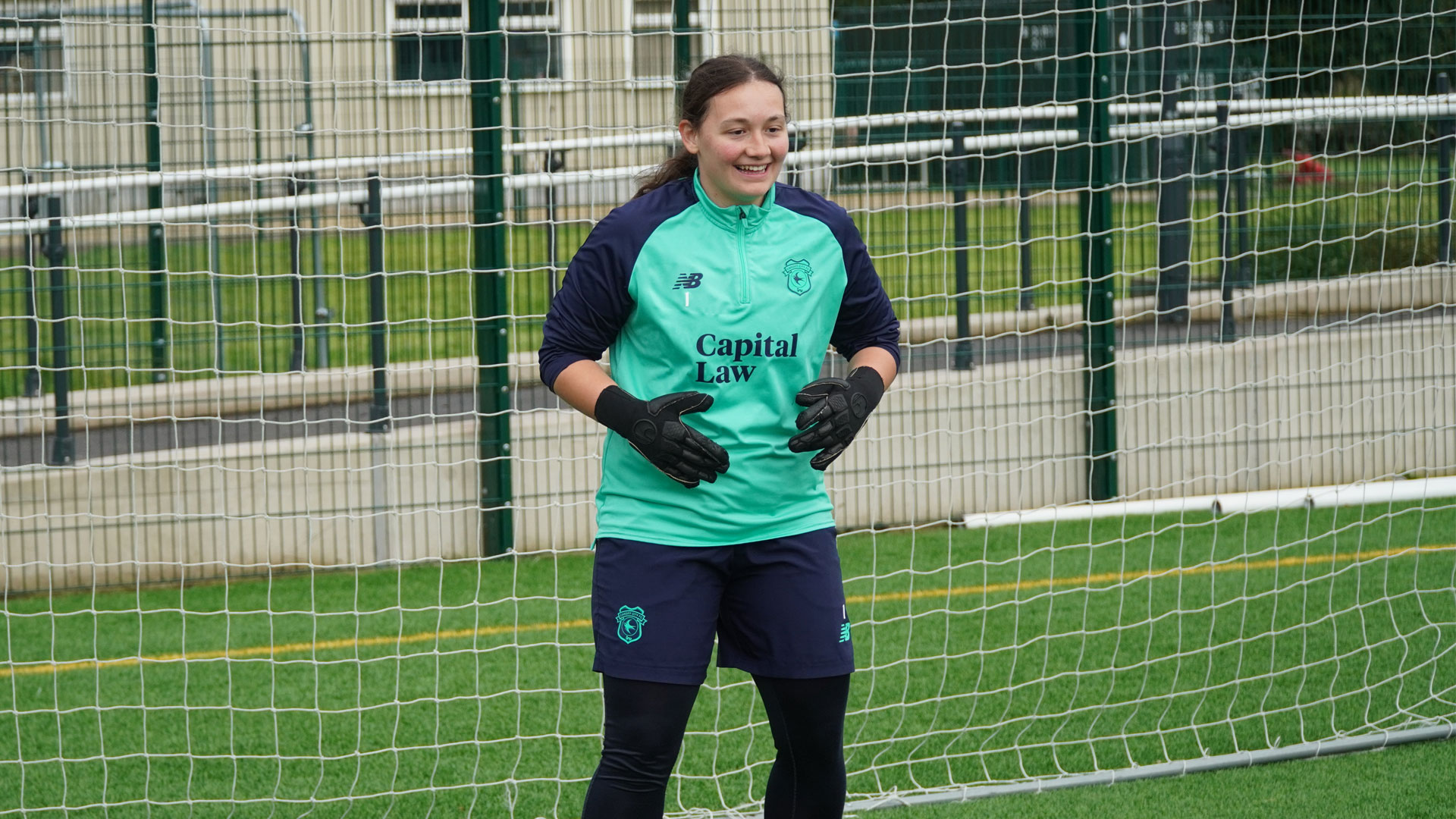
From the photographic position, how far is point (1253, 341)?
5973 millimetres

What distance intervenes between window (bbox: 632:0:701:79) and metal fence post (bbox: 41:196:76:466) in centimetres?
227

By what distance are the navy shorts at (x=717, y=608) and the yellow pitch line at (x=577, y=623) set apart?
230cm

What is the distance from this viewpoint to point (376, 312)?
5836 mm

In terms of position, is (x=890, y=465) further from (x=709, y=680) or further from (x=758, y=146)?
(x=758, y=146)

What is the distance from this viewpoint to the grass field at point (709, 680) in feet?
12.5

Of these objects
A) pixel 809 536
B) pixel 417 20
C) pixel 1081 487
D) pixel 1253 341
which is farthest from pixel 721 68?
pixel 1081 487

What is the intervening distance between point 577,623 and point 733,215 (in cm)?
307

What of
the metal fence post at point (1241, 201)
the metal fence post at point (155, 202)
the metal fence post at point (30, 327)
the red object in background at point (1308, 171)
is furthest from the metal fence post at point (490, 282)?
the red object in background at point (1308, 171)

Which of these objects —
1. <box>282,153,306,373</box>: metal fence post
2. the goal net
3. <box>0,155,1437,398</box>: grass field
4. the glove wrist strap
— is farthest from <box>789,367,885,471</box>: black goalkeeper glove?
<box>282,153,306,373</box>: metal fence post

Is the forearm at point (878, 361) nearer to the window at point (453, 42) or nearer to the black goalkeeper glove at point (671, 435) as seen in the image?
the black goalkeeper glove at point (671, 435)

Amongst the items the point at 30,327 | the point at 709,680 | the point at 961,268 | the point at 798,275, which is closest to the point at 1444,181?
the point at 961,268

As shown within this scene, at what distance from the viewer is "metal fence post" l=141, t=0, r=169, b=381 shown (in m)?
5.57

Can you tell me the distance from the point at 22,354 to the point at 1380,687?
5117mm

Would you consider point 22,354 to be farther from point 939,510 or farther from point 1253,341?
point 1253,341
